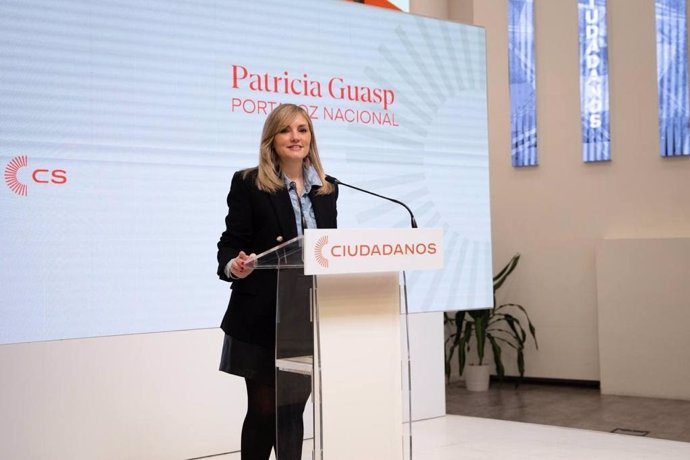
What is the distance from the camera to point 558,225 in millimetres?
7102

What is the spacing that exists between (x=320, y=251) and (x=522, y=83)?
5.37 m

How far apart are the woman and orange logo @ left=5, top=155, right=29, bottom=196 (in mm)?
1545

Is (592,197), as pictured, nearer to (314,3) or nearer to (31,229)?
(314,3)

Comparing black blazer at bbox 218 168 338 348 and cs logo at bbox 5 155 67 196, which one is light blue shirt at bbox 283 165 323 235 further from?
A: cs logo at bbox 5 155 67 196

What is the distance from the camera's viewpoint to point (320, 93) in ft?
16.0

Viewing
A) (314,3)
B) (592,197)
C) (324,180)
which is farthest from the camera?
(592,197)

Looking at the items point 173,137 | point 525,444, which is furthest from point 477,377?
point 173,137

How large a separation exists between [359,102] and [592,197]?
8.73 feet

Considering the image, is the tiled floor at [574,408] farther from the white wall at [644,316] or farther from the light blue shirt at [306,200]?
the light blue shirt at [306,200]

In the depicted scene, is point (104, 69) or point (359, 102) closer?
→ point (104, 69)

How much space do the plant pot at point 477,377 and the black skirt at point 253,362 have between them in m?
4.60

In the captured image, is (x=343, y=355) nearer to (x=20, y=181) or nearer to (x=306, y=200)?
(x=306, y=200)

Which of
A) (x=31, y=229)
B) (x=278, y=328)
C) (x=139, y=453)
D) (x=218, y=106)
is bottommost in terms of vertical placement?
(x=139, y=453)

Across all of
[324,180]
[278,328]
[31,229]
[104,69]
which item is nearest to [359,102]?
[104,69]
